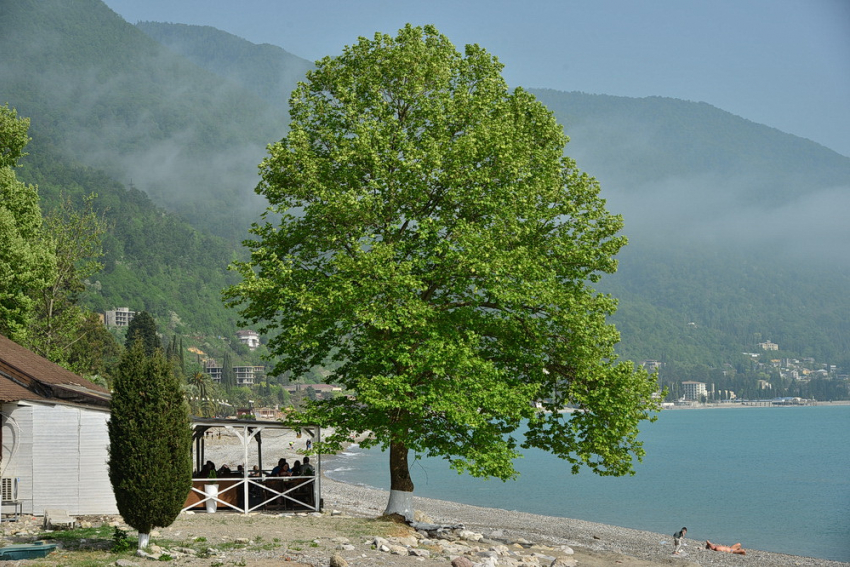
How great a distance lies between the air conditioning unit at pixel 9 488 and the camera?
21.4 m

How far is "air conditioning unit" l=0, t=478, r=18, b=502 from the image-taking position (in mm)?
21375

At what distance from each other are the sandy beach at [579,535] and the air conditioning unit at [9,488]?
9.16 metres

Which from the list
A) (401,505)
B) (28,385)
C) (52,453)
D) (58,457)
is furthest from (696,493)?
(28,385)

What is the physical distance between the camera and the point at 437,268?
73.1 ft

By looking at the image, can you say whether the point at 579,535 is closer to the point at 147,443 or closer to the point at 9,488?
the point at 9,488

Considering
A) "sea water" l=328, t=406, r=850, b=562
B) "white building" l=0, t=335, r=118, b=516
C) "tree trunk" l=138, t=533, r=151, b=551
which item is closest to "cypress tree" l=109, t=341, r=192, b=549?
"tree trunk" l=138, t=533, r=151, b=551

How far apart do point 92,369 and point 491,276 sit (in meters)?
62.6

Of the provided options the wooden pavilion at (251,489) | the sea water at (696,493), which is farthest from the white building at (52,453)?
the sea water at (696,493)

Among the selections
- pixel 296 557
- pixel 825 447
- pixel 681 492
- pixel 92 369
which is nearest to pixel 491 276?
pixel 296 557

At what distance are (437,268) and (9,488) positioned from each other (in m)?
12.4

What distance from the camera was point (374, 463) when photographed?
297 feet

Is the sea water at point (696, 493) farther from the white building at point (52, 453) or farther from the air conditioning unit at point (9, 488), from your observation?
the air conditioning unit at point (9, 488)

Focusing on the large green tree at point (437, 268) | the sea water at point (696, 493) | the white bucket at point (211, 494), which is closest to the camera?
the large green tree at point (437, 268)

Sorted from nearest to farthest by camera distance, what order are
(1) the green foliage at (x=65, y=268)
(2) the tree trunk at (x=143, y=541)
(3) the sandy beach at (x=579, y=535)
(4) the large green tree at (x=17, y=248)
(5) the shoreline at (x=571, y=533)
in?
(2) the tree trunk at (x=143, y=541) → (3) the sandy beach at (x=579, y=535) → (4) the large green tree at (x=17, y=248) → (5) the shoreline at (x=571, y=533) → (1) the green foliage at (x=65, y=268)
